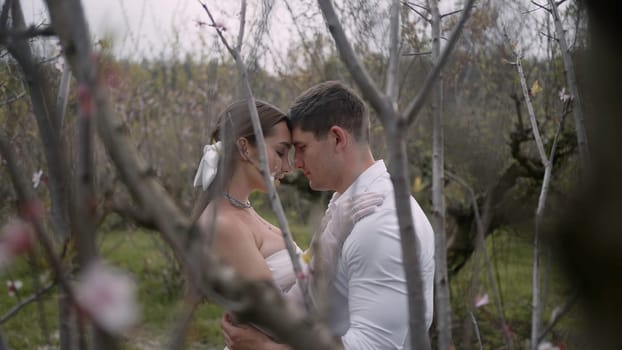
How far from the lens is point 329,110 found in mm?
2566

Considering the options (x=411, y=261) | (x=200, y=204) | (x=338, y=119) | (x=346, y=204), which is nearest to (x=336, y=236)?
(x=346, y=204)

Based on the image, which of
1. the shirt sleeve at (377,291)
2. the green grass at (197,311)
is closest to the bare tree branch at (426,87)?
the shirt sleeve at (377,291)

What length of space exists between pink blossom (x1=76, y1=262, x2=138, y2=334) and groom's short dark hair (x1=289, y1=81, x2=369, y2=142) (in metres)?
1.95

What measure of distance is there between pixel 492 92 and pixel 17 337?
18.0 feet

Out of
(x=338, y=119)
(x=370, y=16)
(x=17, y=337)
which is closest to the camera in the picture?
(x=338, y=119)

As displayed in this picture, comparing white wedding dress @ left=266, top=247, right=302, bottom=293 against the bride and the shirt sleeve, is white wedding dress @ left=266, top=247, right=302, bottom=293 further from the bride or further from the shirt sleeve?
the shirt sleeve

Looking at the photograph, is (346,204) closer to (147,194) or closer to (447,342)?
(447,342)

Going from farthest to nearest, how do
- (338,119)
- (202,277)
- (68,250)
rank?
(338,119) < (68,250) < (202,277)

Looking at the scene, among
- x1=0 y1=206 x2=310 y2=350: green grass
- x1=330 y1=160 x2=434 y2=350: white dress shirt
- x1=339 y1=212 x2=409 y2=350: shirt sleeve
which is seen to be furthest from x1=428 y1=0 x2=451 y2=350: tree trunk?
x1=0 y1=206 x2=310 y2=350: green grass

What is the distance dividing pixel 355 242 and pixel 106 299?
58.6 inches

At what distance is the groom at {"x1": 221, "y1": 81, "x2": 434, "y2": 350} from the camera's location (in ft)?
6.55

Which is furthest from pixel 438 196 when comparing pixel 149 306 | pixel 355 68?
pixel 149 306

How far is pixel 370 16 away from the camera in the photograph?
477 cm

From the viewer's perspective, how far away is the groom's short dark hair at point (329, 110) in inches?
102
